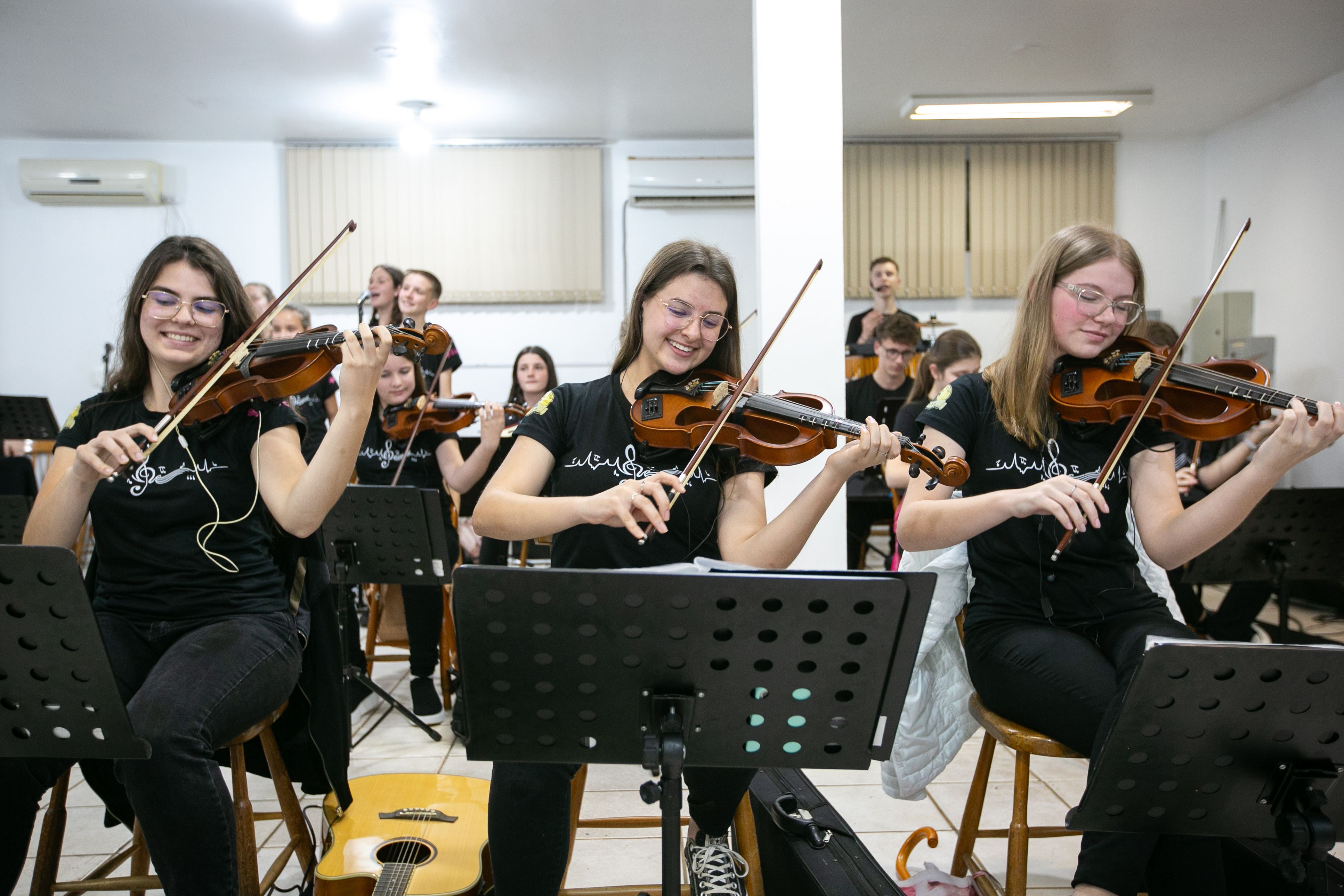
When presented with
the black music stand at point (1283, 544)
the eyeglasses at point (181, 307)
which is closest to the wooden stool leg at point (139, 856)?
the eyeglasses at point (181, 307)

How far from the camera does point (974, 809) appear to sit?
1.74 metres

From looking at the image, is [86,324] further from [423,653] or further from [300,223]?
[423,653]

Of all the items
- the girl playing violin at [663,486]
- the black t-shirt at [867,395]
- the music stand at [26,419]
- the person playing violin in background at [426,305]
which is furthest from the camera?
the music stand at [26,419]

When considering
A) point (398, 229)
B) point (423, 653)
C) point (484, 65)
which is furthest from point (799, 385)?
point (398, 229)

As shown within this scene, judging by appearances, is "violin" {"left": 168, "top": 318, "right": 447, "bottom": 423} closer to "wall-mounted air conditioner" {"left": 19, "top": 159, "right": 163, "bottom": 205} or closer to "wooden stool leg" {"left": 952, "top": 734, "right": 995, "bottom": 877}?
"wooden stool leg" {"left": 952, "top": 734, "right": 995, "bottom": 877}

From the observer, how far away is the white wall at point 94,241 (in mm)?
5781

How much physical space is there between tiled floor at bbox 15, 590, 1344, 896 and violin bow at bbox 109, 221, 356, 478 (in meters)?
1.00

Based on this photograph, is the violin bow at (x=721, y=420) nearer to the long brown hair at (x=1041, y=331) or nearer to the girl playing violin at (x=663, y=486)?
the girl playing violin at (x=663, y=486)

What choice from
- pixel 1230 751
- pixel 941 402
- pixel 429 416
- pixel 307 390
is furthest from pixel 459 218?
pixel 1230 751

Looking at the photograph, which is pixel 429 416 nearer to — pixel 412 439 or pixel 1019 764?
pixel 412 439

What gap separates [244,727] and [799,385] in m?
1.54

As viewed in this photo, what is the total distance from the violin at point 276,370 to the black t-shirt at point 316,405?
2.32 feet

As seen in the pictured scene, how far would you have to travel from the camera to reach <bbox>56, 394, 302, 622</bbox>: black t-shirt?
1595 mm

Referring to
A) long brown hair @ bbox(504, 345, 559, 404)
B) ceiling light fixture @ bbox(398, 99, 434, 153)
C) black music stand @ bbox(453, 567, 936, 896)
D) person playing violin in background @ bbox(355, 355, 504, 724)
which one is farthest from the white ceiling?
black music stand @ bbox(453, 567, 936, 896)
